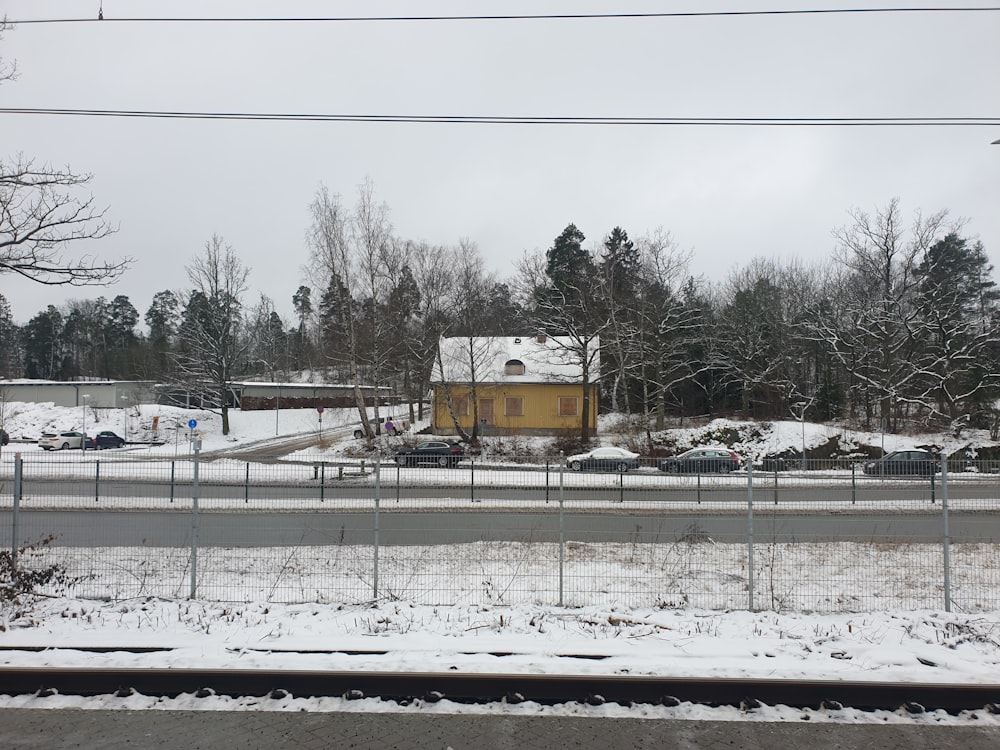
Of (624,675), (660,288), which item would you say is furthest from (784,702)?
(660,288)

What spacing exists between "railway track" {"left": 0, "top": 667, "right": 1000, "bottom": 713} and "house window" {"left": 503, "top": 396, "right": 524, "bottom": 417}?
133ft

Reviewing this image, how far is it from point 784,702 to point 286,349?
317 feet

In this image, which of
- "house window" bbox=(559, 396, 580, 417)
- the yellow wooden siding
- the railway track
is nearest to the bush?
the railway track

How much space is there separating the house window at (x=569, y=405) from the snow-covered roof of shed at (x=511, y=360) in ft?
5.04

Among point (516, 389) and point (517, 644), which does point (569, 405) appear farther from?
point (517, 644)

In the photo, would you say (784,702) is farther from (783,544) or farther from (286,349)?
(286,349)

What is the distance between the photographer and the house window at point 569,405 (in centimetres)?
4600

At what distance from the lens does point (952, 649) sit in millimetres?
6402

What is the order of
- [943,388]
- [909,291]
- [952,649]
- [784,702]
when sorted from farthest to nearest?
[909,291] → [943,388] → [952,649] → [784,702]

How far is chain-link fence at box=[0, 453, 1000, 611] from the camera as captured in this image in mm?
8383

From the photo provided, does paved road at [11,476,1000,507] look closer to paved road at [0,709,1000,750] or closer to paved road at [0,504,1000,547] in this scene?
paved road at [0,504,1000,547]

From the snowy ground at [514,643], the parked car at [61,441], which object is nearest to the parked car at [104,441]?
the parked car at [61,441]

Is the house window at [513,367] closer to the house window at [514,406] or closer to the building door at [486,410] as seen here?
the house window at [514,406]

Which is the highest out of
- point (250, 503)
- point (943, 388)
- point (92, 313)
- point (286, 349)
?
point (92, 313)
